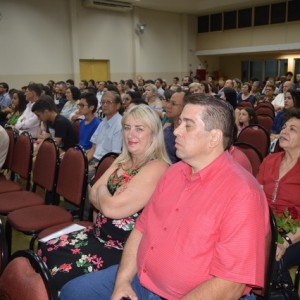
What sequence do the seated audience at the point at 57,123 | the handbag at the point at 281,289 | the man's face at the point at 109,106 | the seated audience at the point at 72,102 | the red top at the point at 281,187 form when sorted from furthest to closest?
the seated audience at the point at 72,102 → the seated audience at the point at 57,123 → the man's face at the point at 109,106 → the red top at the point at 281,187 → the handbag at the point at 281,289

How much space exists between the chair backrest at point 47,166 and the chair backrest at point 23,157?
9.1 inches

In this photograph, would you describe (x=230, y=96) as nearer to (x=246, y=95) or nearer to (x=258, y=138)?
(x=246, y=95)

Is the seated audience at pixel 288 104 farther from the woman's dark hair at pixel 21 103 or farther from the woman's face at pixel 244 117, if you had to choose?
the woman's dark hair at pixel 21 103

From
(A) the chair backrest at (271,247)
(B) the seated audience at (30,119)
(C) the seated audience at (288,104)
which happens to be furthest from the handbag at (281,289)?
(B) the seated audience at (30,119)

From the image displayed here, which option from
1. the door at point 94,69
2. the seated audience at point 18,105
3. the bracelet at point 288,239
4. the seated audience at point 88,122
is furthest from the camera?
the door at point 94,69

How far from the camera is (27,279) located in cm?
116

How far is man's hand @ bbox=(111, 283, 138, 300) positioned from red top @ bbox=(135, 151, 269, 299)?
0.08m

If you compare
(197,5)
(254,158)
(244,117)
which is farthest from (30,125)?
(197,5)

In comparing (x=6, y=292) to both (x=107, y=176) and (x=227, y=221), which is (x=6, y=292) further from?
(x=107, y=176)

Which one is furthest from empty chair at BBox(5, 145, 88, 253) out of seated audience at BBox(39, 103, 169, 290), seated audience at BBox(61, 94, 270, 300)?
seated audience at BBox(61, 94, 270, 300)

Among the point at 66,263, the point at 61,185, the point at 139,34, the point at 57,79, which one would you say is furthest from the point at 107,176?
the point at 139,34

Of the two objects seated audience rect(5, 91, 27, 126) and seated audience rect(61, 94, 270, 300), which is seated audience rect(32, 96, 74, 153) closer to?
seated audience rect(5, 91, 27, 126)

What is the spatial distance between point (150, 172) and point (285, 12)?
50.3ft

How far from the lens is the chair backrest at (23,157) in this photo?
3.40 m
